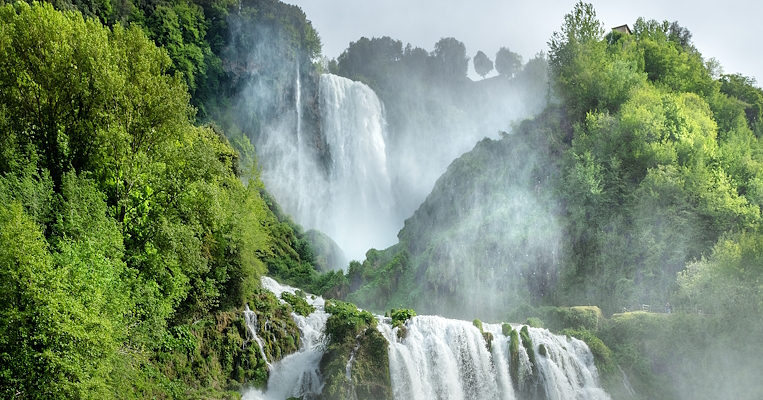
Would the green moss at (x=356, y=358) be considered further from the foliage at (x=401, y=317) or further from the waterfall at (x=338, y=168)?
the waterfall at (x=338, y=168)

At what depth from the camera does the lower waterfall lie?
25.4 metres

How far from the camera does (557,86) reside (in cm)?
5025

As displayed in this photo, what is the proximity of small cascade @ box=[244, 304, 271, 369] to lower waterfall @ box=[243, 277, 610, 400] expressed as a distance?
926 millimetres

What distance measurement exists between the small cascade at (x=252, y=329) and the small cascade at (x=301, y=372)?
0.85 meters

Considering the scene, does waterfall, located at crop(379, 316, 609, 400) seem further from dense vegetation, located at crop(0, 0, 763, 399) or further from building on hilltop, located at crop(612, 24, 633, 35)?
building on hilltop, located at crop(612, 24, 633, 35)

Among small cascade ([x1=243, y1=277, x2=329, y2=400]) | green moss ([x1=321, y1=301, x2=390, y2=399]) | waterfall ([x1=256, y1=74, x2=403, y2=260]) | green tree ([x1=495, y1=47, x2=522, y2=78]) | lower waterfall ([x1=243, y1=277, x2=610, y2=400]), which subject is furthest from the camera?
green tree ([x1=495, y1=47, x2=522, y2=78])

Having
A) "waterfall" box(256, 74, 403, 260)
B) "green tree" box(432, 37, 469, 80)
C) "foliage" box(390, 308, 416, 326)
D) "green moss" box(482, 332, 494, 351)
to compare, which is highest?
"green tree" box(432, 37, 469, 80)

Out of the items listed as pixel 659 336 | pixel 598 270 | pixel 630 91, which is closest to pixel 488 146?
pixel 630 91

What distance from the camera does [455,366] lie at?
26.8 meters

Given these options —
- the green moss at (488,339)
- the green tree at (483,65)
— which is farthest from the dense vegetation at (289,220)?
the green tree at (483,65)

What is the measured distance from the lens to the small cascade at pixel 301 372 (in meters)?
24.6

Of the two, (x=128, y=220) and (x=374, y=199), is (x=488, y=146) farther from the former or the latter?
(x=128, y=220)

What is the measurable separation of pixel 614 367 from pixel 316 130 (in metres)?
A: 41.4

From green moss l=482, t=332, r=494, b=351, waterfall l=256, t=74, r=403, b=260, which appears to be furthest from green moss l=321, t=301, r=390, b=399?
waterfall l=256, t=74, r=403, b=260
